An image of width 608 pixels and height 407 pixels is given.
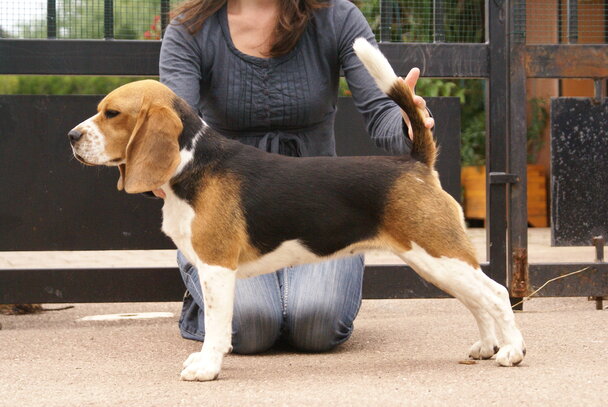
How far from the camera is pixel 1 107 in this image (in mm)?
5320

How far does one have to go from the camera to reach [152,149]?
3.57m

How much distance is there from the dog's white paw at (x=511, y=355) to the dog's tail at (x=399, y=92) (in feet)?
2.63

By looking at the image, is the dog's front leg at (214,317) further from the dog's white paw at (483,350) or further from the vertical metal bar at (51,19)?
the vertical metal bar at (51,19)

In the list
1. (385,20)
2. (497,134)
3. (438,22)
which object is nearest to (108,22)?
(385,20)

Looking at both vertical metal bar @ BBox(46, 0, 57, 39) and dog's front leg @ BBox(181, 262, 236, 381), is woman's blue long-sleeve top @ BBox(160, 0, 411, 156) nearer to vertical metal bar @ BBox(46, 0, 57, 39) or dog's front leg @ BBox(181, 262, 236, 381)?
vertical metal bar @ BBox(46, 0, 57, 39)

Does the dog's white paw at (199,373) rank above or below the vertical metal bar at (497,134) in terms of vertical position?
below

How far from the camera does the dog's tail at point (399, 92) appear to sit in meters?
3.71

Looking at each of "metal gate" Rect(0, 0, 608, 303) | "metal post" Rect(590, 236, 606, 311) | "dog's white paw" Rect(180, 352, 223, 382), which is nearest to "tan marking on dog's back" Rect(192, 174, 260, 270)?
"dog's white paw" Rect(180, 352, 223, 382)

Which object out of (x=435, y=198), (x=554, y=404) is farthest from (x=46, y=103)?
(x=554, y=404)

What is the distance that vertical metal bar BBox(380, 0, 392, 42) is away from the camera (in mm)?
5508

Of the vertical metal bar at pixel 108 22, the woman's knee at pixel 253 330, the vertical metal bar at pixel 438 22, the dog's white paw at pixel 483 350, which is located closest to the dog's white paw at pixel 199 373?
the woman's knee at pixel 253 330

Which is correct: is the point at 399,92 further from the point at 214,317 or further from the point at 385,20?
the point at 385,20

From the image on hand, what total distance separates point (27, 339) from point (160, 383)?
1532mm

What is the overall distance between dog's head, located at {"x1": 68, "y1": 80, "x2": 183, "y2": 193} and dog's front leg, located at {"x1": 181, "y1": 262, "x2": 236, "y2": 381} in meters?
0.42
